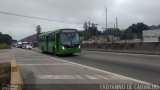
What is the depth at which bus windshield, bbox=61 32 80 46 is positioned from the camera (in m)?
35.6

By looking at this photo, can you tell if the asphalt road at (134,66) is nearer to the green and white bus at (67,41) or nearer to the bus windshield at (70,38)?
the green and white bus at (67,41)

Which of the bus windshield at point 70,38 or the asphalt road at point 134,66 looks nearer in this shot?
the asphalt road at point 134,66

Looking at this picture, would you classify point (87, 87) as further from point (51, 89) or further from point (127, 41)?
point (127, 41)

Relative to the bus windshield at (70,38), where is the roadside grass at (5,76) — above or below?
below

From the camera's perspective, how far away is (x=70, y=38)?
1401 inches

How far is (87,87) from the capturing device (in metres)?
12.0

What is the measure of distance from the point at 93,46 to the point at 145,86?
4864cm

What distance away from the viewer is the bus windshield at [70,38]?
35562 millimetres

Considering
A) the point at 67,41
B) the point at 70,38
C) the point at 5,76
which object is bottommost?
the point at 5,76

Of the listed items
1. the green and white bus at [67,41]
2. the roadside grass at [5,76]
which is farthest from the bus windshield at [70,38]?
the roadside grass at [5,76]

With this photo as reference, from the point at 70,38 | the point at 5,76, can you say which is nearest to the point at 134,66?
the point at 5,76

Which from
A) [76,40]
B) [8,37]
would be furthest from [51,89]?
[8,37]

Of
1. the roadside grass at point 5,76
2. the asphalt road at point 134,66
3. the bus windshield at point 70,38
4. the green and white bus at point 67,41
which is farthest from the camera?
the bus windshield at point 70,38

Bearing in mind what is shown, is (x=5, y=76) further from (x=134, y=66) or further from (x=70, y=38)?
(x=70, y=38)
